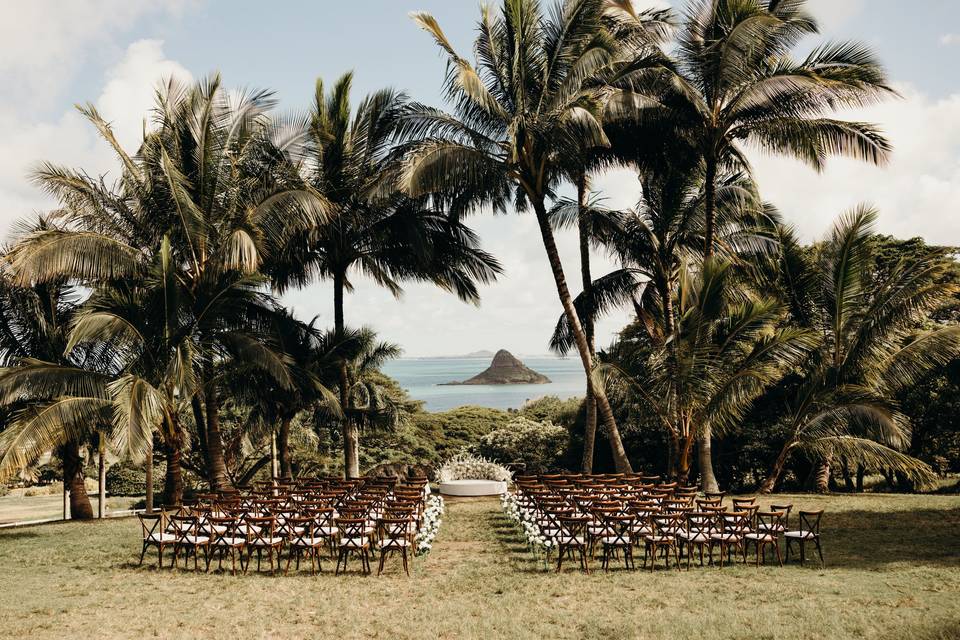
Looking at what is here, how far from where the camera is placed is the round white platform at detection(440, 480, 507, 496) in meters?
18.6

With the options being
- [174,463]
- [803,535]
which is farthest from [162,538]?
[803,535]

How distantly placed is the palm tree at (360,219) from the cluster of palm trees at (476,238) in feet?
0.22

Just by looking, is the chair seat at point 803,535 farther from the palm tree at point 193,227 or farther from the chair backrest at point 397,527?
the palm tree at point 193,227

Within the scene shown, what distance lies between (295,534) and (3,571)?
4238mm

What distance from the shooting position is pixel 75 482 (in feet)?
56.3

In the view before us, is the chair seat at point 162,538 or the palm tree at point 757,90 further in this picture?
the palm tree at point 757,90

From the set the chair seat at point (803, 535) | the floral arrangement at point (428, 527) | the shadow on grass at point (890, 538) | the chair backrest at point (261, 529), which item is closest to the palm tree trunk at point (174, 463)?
the chair backrest at point (261, 529)

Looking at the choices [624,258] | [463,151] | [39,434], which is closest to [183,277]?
[39,434]

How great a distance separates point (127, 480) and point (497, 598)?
90.8 feet

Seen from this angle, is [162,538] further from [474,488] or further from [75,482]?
[474,488]

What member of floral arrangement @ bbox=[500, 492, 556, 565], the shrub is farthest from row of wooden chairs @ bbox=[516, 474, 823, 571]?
the shrub

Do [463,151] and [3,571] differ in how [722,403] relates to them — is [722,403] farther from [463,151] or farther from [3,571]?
[3,571]

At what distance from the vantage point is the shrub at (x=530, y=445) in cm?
2742

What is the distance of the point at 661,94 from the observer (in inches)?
705
